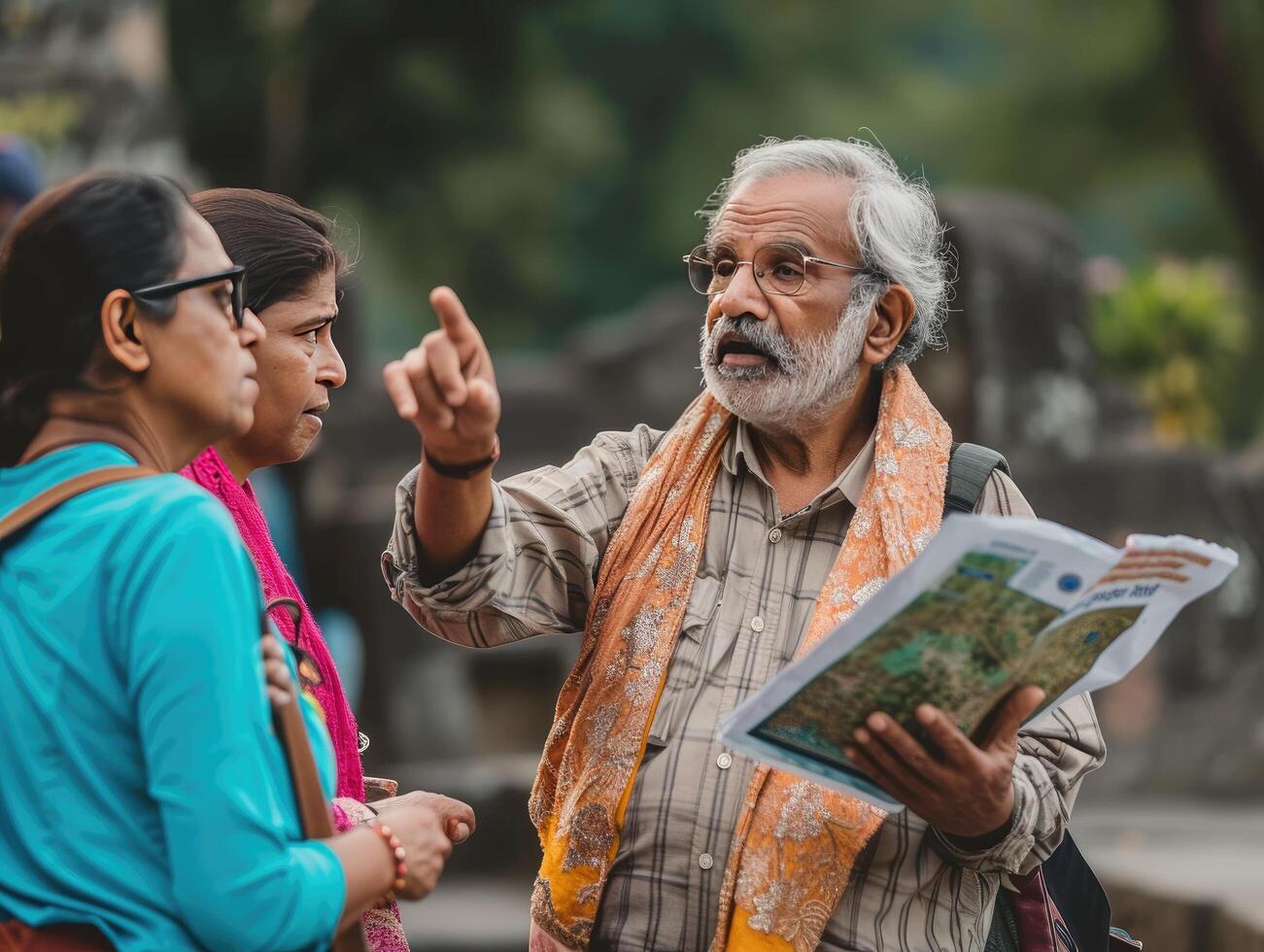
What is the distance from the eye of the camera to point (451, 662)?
9898mm

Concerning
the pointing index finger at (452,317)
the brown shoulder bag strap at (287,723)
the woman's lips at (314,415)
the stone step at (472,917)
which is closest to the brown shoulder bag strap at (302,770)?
the brown shoulder bag strap at (287,723)

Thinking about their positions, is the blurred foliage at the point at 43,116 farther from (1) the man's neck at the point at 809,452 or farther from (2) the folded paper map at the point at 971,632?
(2) the folded paper map at the point at 971,632

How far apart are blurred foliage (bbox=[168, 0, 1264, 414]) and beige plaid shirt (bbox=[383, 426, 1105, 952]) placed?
12.0m

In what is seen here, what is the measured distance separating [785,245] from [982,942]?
4.00 feet

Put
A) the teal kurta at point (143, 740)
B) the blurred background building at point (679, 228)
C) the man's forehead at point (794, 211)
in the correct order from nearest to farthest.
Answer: the teal kurta at point (143, 740) → the man's forehead at point (794, 211) → the blurred background building at point (679, 228)

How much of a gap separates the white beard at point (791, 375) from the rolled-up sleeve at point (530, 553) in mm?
225

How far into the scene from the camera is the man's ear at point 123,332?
1941 millimetres

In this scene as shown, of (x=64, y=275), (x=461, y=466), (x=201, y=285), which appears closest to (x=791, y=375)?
(x=461, y=466)

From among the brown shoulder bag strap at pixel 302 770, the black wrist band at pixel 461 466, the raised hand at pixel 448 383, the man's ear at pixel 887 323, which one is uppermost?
the man's ear at pixel 887 323

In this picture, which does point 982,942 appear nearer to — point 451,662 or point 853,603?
point 853,603

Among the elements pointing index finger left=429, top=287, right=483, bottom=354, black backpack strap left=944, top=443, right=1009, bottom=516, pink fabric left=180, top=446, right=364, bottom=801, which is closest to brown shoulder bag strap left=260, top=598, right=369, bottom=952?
pointing index finger left=429, top=287, right=483, bottom=354

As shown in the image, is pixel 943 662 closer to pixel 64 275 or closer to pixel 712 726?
pixel 712 726

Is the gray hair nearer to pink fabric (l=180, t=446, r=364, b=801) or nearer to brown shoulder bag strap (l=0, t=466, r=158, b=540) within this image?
pink fabric (l=180, t=446, r=364, b=801)

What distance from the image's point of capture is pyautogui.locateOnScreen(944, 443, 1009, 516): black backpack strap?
9.50ft
